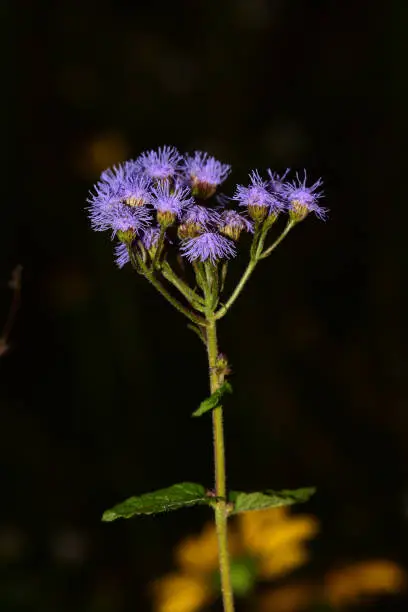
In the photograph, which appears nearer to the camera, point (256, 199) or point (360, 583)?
point (256, 199)

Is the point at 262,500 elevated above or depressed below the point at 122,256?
below

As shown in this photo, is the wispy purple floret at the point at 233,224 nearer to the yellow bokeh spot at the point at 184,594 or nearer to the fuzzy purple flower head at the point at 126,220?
the fuzzy purple flower head at the point at 126,220

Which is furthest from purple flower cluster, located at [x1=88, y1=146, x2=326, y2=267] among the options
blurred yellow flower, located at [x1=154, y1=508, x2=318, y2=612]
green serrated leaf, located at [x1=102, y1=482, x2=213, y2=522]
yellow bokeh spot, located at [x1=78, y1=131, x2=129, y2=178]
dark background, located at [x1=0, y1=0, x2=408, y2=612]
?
yellow bokeh spot, located at [x1=78, y1=131, x2=129, y2=178]

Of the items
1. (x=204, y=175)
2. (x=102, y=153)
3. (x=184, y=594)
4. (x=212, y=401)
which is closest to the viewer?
(x=212, y=401)

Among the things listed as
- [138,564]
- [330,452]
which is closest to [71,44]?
[330,452]

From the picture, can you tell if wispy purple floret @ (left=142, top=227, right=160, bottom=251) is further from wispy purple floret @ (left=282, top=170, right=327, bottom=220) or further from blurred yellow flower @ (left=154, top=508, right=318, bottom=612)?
blurred yellow flower @ (left=154, top=508, right=318, bottom=612)

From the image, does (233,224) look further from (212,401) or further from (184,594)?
(184,594)

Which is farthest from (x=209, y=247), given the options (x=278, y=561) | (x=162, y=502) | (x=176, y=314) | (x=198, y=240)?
(x=176, y=314)
